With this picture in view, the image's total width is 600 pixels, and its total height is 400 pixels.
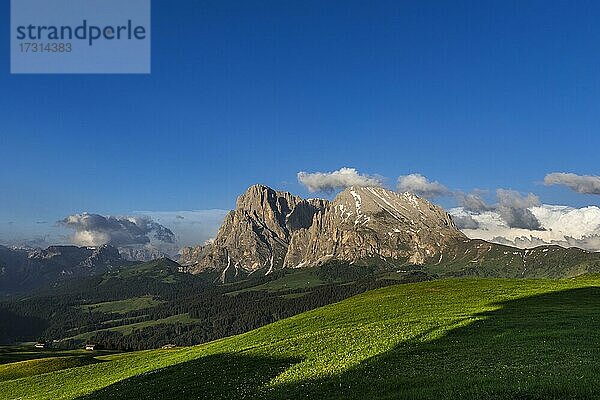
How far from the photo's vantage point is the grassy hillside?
2034cm

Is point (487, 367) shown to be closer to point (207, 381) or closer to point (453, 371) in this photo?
point (453, 371)

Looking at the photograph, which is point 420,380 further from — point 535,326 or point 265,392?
point 535,326

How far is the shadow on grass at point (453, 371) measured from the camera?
1894cm

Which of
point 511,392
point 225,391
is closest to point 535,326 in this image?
point 511,392

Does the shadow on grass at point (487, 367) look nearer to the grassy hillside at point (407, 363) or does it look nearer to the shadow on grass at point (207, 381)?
the grassy hillside at point (407, 363)

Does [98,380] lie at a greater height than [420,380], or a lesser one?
lesser

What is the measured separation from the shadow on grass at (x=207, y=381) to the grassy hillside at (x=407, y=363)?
11 centimetres

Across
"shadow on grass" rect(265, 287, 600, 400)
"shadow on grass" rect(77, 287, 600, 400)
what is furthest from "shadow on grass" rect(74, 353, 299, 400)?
"shadow on grass" rect(265, 287, 600, 400)

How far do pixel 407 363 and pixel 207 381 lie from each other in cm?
1248

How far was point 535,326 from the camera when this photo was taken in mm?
36031

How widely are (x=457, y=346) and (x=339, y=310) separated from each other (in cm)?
3569

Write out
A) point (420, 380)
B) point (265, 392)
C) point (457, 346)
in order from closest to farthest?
1. point (420, 380)
2. point (265, 392)
3. point (457, 346)

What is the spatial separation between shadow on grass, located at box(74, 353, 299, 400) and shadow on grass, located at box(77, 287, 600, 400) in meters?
0.08

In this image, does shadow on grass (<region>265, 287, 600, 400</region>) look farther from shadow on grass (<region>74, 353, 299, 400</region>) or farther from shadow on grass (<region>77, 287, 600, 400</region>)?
shadow on grass (<region>74, 353, 299, 400</region>)
